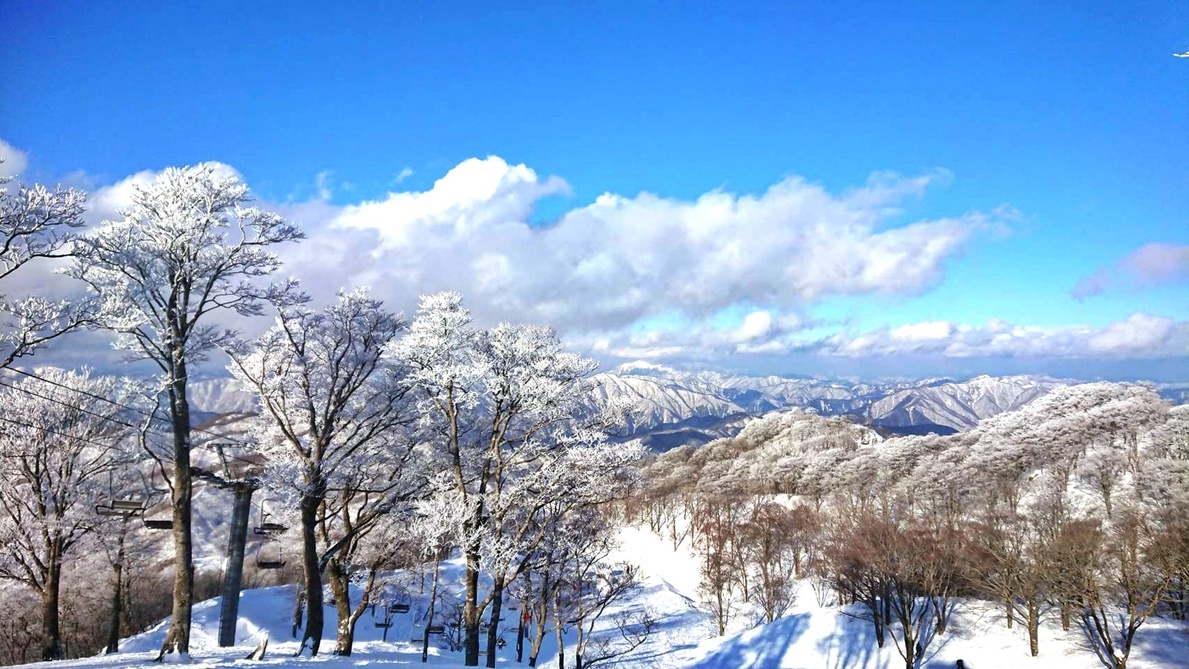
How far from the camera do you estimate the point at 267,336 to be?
14.8 meters

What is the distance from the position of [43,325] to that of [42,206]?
2.28m

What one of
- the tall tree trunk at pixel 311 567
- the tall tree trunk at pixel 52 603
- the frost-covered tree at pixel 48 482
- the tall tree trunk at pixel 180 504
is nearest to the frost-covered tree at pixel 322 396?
the tall tree trunk at pixel 311 567

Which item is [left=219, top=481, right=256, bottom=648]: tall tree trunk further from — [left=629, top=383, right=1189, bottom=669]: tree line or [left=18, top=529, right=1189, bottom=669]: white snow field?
[left=629, top=383, right=1189, bottom=669]: tree line

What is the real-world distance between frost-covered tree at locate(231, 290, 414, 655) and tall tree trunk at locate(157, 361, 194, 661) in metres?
1.84

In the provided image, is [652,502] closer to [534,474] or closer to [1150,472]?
[1150,472]

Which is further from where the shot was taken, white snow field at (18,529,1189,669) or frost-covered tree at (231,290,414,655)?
white snow field at (18,529,1189,669)

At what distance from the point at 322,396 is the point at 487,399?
4.11 meters

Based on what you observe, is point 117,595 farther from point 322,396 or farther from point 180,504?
point 322,396

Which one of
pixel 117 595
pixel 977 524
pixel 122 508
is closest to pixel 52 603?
pixel 117 595

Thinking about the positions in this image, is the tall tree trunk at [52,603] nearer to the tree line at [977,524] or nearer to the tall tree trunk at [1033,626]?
the tree line at [977,524]

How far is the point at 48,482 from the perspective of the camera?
2169 cm

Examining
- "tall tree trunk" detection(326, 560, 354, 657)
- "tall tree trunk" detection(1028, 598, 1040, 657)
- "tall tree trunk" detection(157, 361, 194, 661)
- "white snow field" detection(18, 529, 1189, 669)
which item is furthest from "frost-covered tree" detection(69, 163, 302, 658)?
"tall tree trunk" detection(1028, 598, 1040, 657)

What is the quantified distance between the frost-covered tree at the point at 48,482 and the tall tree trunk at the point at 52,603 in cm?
2

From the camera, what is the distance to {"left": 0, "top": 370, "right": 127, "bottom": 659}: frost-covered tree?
19906 mm
